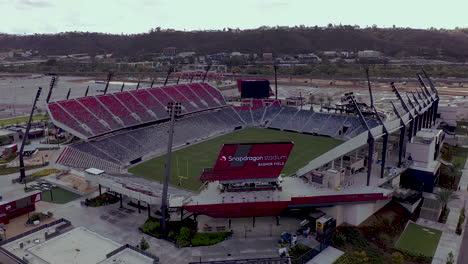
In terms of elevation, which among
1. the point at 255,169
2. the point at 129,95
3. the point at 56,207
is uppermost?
the point at 129,95

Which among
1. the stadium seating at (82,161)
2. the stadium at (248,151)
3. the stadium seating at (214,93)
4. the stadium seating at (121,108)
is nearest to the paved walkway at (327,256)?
the stadium at (248,151)

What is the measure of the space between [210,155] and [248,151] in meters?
27.2

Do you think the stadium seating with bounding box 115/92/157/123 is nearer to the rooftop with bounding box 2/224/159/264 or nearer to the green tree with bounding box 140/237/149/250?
the green tree with bounding box 140/237/149/250

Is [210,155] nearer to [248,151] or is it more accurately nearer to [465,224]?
[248,151]

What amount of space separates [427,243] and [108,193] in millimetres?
37001

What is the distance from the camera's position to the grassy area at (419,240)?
34.2 m

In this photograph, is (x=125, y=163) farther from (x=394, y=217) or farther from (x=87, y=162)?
(x=394, y=217)

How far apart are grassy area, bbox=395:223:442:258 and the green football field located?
64.6 ft

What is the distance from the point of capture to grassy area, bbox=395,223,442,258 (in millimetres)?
34219

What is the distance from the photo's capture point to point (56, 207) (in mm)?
43500

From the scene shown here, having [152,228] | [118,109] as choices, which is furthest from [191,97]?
[152,228]

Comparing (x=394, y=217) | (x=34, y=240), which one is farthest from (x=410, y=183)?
(x=34, y=240)

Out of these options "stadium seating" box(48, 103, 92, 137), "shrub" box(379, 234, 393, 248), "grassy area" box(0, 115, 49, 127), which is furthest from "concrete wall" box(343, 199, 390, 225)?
"grassy area" box(0, 115, 49, 127)

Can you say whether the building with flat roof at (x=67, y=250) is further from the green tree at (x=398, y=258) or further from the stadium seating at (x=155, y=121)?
the stadium seating at (x=155, y=121)
